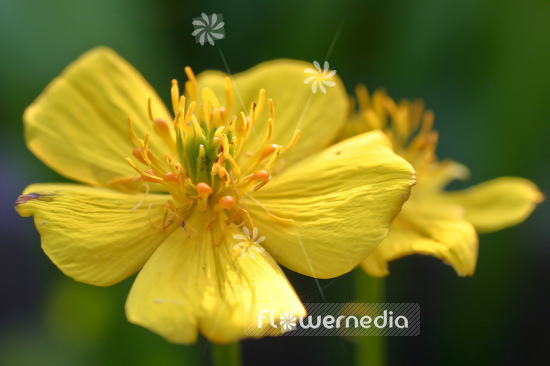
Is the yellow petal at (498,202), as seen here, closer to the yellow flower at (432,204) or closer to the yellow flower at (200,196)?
the yellow flower at (432,204)

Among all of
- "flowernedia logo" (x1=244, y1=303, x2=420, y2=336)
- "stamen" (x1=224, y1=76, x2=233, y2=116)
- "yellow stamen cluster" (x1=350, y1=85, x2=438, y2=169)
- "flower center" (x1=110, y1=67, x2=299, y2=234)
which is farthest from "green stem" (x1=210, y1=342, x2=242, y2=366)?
"yellow stamen cluster" (x1=350, y1=85, x2=438, y2=169)

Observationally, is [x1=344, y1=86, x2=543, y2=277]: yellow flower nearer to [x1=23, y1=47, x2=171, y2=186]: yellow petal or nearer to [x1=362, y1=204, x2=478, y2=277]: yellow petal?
[x1=362, y1=204, x2=478, y2=277]: yellow petal

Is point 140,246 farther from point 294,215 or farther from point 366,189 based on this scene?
point 366,189

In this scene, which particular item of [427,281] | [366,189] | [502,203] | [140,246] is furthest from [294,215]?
[427,281]

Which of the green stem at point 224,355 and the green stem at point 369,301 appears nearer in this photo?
the green stem at point 224,355

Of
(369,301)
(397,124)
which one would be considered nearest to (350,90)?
(397,124)

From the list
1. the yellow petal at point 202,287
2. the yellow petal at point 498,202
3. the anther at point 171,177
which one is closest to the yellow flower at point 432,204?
the yellow petal at point 498,202
